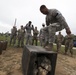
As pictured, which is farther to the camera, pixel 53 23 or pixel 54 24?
pixel 53 23

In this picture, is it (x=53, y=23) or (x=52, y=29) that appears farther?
(x=53, y=23)

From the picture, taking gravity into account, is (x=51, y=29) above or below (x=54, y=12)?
below

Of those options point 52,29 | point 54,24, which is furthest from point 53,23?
point 52,29

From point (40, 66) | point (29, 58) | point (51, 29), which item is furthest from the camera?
point (51, 29)

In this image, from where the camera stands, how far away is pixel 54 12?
5410 mm

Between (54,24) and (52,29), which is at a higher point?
(54,24)

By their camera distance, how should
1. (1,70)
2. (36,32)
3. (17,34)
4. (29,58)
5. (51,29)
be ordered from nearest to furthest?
(29,58), (51,29), (1,70), (36,32), (17,34)

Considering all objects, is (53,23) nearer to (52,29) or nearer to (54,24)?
(54,24)

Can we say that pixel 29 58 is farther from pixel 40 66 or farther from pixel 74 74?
pixel 74 74

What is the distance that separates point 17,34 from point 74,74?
902 centimetres

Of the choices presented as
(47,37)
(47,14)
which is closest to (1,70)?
(47,37)

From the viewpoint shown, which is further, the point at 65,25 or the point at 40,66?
the point at 65,25

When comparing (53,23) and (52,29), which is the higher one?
(53,23)

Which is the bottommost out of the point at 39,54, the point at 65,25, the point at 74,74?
the point at 74,74
